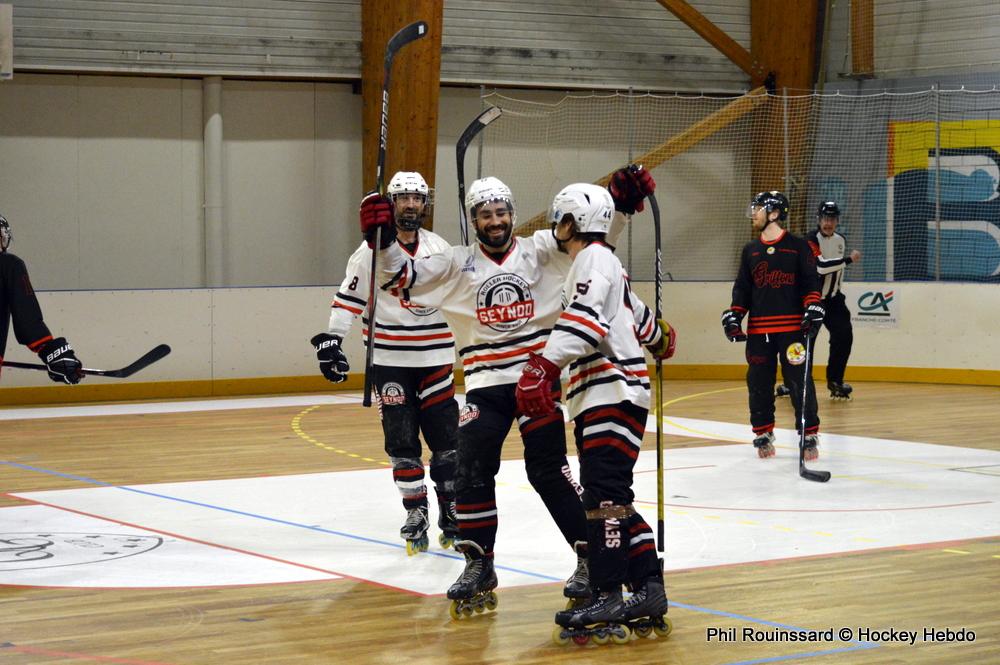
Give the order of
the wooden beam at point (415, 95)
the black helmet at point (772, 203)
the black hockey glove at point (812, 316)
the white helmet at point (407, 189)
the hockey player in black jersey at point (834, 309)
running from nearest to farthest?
the white helmet at point (407, 189) → the black hockey glove at point (812, 316) → the black helmet at point (772, 203) → the hockey player in black jersey at point (834, 309) → the wooden beam at point (415, 95)

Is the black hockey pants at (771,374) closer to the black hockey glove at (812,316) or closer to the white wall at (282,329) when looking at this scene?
the black hockey glove at (812,316)

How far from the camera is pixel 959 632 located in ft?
A: 15.1

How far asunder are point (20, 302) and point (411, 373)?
186 centimetres

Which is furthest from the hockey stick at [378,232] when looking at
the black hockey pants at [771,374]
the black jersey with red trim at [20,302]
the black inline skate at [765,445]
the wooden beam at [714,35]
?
the wooden beam at [714,35]

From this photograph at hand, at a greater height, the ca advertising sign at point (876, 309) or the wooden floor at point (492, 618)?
the ca advertising sign at point (876, 309)

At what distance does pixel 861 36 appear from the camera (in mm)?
16875

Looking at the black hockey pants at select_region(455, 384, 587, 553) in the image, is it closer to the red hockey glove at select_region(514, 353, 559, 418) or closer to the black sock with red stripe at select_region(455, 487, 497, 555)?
the black sock with red stripe at select_region(455, 487, 497, 555)

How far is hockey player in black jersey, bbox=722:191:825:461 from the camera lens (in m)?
8.80

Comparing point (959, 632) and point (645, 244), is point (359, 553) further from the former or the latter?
point (645, 244)

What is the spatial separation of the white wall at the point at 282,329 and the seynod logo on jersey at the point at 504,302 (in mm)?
8479

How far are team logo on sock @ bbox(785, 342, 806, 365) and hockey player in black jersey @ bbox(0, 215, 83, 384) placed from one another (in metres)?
4.52

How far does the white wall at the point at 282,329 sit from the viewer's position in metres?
12.8

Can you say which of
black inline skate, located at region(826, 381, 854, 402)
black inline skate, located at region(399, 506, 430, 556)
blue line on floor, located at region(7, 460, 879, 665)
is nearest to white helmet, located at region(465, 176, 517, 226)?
blue line on floor, located at region(7, 460, 879, 665)

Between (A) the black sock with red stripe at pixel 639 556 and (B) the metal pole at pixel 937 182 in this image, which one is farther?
(B) the metal pole at pixel 937 182
